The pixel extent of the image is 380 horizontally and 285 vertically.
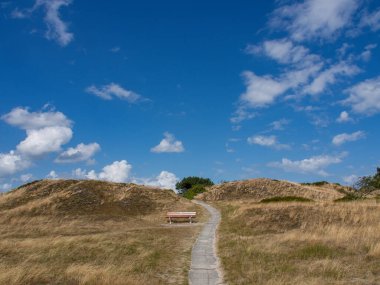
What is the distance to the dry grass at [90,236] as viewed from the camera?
13.0 m

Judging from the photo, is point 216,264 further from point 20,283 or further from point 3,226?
point 3,226

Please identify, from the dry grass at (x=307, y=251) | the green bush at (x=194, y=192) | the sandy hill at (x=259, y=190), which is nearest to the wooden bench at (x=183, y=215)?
the dry grass at (x=307, y=251)

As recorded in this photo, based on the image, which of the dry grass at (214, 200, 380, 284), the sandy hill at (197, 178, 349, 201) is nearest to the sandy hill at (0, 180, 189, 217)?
the sandy hill at (197, 178, 349, 201)

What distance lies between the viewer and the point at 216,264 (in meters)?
15.2

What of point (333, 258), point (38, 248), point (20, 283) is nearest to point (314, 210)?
point (333, 258)

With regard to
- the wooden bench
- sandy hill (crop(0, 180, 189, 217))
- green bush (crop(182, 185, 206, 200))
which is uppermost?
green bush (crop(182, 185, 206, 200))

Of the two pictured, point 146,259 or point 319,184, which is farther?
point 319,184

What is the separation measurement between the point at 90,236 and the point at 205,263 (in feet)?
32.0

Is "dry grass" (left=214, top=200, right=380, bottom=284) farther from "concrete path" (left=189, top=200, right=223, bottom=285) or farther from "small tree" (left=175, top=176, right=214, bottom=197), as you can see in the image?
"small tree" (left=175, top=176, right=214, bottom=197)

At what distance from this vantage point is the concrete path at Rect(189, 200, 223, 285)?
41.6 feet

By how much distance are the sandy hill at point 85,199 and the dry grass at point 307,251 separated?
17341 millimetres

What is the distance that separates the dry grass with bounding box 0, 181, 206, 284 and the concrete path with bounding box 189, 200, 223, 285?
398 millimetres

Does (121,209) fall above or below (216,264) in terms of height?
above

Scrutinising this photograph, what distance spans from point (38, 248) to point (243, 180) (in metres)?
50.5
